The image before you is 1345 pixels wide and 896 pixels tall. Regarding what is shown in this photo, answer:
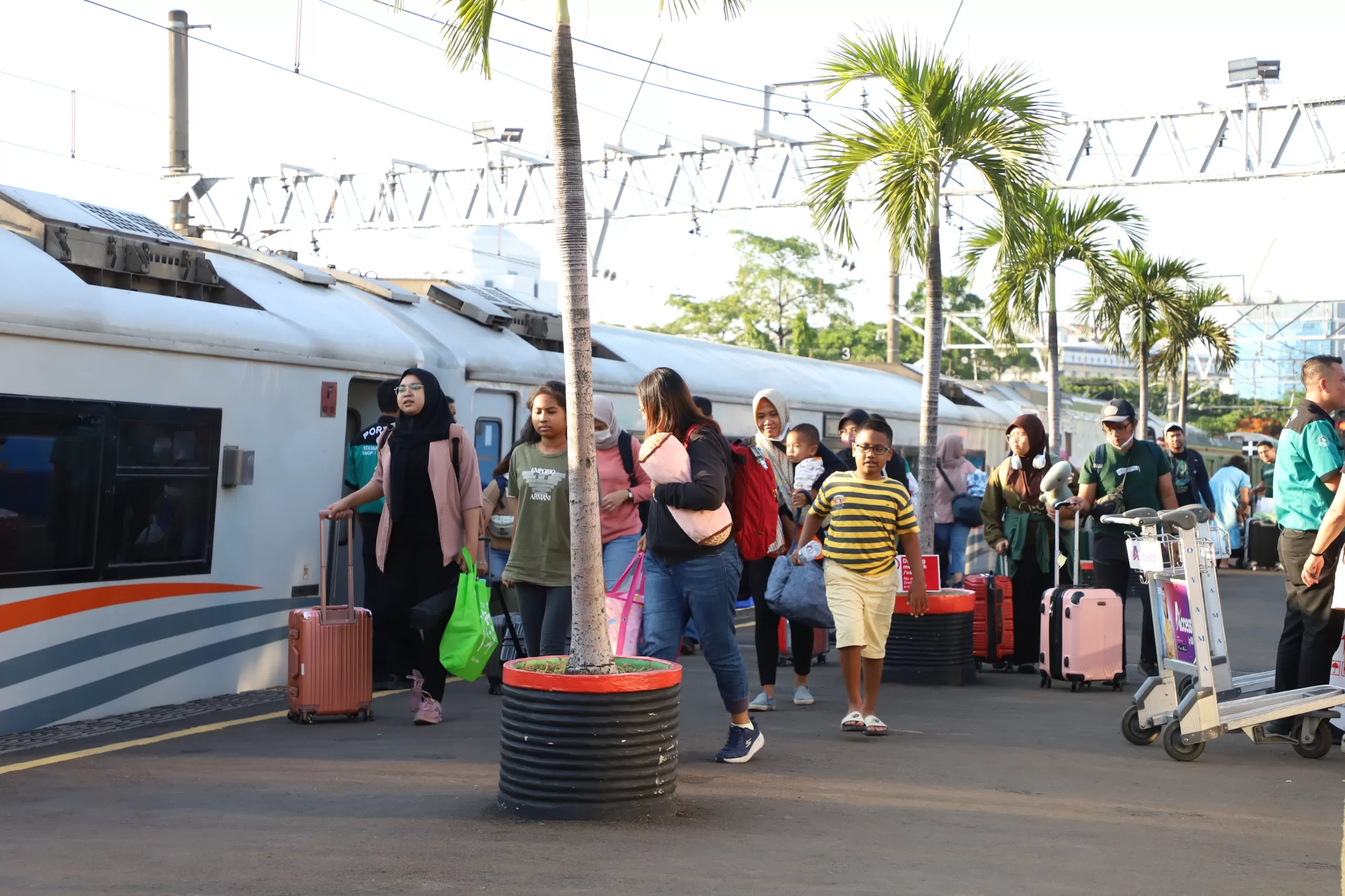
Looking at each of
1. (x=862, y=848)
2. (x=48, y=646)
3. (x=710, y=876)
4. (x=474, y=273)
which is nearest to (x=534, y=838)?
(x=710, y=876)

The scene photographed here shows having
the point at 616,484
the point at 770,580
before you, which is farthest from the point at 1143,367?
the point at 616,484

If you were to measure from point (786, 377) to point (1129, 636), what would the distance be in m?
4.77

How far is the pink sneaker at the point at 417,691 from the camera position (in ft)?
25.9

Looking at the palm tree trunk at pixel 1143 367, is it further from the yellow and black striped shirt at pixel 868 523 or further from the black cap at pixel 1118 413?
the yellow and black striped shirt at pixel 868 523

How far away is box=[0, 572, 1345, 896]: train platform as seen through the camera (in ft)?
15.7

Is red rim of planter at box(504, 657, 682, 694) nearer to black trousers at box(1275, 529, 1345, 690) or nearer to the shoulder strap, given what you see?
the shoulder strap

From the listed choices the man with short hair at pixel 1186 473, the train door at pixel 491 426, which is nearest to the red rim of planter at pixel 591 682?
the train door at pixel 491 426

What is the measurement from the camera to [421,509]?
315 inches

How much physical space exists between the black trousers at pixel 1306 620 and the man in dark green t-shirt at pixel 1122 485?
1873 millimetres

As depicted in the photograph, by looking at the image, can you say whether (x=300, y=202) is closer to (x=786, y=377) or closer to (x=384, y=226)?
(x=384, y=226)

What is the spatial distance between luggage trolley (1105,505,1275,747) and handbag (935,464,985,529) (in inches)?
204

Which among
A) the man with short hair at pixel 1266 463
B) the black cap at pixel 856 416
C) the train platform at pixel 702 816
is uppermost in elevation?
the man with short hair at pixel 1266 463

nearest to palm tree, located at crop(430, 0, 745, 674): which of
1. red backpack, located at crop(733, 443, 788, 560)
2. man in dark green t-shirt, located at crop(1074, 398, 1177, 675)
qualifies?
red backpack, located at crop(733, 443, 788, 560)

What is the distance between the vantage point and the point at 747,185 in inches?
1020
